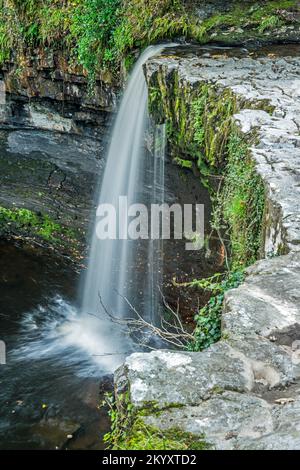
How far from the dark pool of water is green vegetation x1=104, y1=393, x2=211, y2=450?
9.68 feet

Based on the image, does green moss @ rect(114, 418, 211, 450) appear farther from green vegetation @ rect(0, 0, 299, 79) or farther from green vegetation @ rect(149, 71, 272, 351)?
green vegetation @ rect(0, 0, 299, 79)

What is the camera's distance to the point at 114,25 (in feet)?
30.6

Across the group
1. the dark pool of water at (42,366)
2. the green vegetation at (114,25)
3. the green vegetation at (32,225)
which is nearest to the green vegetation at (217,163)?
the green vegetation at (114,25)

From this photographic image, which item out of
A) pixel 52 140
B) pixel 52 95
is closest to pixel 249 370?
pixel 52 95

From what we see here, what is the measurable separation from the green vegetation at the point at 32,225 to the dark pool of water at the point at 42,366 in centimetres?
43

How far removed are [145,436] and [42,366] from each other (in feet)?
16.1

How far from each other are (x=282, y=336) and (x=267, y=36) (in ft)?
22.0

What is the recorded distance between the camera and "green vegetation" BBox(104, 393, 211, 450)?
239 cm

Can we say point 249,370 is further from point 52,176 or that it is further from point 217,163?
point 52,176

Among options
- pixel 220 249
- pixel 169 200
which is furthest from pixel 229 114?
pixel 169 200

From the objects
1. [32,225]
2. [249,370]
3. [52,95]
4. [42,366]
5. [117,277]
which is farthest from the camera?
[32,225]

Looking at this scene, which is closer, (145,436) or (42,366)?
(145,436)

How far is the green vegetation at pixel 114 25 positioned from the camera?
28.0 feet

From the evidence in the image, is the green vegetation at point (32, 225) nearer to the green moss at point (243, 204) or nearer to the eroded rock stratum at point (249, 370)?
the green moss at point (243, 204)
